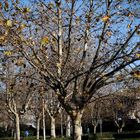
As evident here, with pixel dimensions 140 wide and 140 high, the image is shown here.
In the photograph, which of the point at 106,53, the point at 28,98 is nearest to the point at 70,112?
the point at 106,53

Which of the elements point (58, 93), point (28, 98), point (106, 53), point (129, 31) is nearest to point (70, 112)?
point (58, 93)

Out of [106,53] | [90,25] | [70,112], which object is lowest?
[70,112]

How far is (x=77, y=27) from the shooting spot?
14633 mm

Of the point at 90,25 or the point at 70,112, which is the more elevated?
the point at 90,25

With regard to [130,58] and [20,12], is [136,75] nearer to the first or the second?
[130,58]

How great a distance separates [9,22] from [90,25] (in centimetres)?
317

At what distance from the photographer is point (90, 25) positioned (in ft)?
47.1

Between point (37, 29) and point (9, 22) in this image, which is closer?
point (9, 22)

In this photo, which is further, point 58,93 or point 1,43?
point 58,93

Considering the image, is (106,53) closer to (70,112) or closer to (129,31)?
(129,31)

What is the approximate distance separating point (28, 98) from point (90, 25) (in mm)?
22753

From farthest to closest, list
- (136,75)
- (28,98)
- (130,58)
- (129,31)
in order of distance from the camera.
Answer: (28,98), (129,31), (130,58), (136,75)

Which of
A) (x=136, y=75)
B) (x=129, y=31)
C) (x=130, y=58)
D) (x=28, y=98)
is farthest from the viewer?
(x=28, y=98)

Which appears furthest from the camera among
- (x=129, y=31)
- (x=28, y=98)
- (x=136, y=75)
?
(x=28, y=98)
